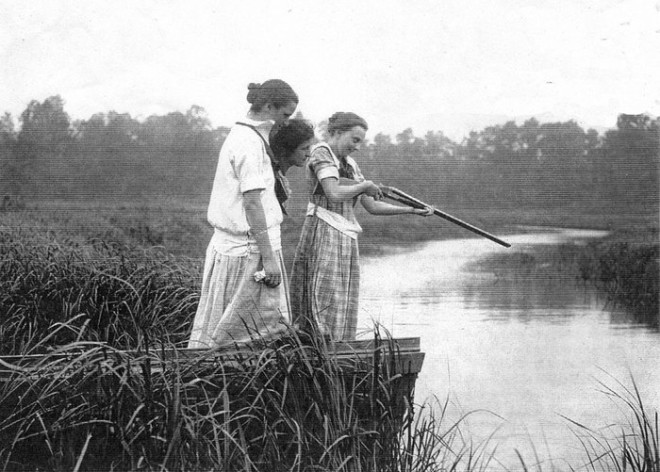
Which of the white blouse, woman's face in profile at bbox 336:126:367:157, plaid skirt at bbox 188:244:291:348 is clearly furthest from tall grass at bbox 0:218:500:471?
woman's face in profile at bbox 336:126:367:157

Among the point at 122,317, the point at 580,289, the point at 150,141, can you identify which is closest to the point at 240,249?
the point at 122,317

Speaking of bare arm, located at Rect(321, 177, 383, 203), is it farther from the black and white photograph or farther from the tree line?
the tree line

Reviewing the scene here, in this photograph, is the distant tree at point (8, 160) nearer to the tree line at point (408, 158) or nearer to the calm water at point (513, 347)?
the tree line at point (408, 158)

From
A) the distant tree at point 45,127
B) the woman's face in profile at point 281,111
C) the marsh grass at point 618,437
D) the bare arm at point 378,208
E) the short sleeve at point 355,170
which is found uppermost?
the distant tree at point 45,127

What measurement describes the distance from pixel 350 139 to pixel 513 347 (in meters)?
3.02

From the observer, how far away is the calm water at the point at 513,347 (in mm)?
4449

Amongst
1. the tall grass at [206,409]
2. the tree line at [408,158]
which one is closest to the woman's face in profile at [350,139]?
the tall grass at [206,409]

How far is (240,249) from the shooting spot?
3414 mm

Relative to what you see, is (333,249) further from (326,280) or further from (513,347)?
(513,347)

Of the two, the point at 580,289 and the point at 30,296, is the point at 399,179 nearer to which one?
the point at 580,289

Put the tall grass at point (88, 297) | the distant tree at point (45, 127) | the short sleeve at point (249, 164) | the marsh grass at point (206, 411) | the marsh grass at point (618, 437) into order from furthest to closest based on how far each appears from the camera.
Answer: the distant tree at point (45, 127) → the tall grass at point (88, 297) → the marsh grass at point (618, 437) → the short sleeve at point (249, 164) → the marsh grass at point (206, 411)

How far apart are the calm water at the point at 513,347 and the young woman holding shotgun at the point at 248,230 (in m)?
0.60

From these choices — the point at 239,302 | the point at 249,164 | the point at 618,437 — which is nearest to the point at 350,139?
the point at 249,164

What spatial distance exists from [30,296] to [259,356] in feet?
8.42
